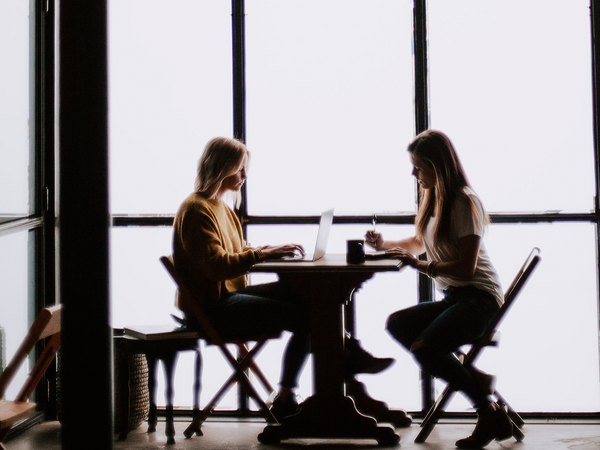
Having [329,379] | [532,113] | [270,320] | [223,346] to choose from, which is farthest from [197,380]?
[532,113]

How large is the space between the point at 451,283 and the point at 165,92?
2.04 meters

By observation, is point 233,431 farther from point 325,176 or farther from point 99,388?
point 99,388

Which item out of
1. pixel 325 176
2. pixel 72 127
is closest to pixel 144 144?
pixel 325 176

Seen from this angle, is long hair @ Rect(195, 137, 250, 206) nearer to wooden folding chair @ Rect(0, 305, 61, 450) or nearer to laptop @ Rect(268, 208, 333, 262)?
laptop @ Rect(268, 208, 333, 262)

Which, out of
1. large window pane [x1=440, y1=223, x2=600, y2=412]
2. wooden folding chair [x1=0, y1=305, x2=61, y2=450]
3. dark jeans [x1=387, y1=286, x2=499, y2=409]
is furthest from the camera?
large window pane [x1=440, y1=223, x2=600, y2=412]

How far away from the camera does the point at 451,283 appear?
3.21 meters

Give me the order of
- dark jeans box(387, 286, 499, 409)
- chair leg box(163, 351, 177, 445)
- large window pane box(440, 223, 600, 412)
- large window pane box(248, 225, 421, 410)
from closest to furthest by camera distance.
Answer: dark jeans box(387, 286, 499, 409), chair leg box(163, 351, 177, 445), large window pane box(440, 223, 600, 412), large window pane box(248, 225, 421, 410)

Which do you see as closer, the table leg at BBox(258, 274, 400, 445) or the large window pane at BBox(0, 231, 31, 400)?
the table leg at BBox(258, 274, 400, 445)

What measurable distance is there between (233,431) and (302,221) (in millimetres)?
1258

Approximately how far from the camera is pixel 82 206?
1075 millimetres

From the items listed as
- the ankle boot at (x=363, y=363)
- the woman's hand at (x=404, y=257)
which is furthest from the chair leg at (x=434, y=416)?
the woman's hand at (x=404, y=257)

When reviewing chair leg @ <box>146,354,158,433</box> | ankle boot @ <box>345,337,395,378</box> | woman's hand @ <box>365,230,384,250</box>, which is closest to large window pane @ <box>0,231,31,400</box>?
chair leg @ <box>146,354,158,433</box>

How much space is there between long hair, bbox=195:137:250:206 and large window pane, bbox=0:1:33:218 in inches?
41.5

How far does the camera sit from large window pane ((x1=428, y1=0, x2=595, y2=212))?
375cm
